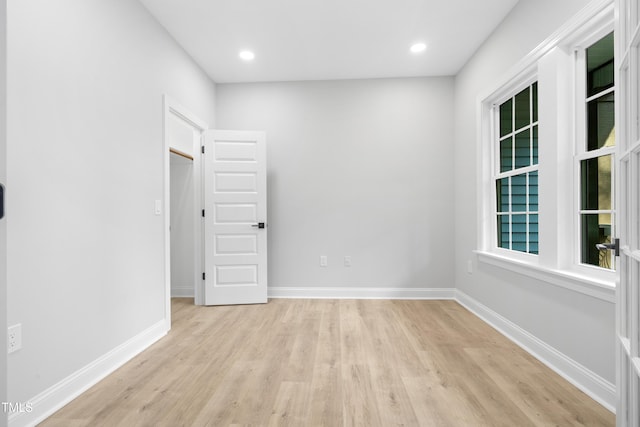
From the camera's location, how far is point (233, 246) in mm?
3848

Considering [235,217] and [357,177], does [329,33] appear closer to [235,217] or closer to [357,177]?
[357,177]

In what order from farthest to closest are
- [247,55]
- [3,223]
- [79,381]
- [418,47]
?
[247,55]
[418,47]
[79,381]
[3,223]

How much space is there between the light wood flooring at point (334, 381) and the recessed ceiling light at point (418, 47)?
2.78m

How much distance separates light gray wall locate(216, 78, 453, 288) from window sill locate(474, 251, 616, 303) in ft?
4.14

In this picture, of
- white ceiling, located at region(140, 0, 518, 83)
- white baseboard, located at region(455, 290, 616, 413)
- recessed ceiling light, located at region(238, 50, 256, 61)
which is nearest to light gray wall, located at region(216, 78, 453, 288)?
white ceiling, located at region(140, 0, 518, 83)

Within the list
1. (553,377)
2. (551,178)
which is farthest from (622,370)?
(551,178)

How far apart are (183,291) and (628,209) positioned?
14.3 ft

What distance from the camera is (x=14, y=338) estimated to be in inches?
61.0

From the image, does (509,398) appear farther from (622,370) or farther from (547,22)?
(547,22)

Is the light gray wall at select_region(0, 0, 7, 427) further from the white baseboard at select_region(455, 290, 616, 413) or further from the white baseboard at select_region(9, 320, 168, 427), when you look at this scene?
the white baseboard at select_region(455, 290, 616, 413)

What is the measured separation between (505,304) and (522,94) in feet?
6.03

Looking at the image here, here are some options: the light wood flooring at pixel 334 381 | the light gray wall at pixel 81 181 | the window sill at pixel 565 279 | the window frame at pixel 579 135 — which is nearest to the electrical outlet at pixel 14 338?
the light gray wall at pixel 81 181

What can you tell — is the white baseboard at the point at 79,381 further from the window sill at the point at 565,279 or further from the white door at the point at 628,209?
the window sill at the point at 565,279

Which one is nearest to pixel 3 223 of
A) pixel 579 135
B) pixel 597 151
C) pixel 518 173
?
pixel 597 151
